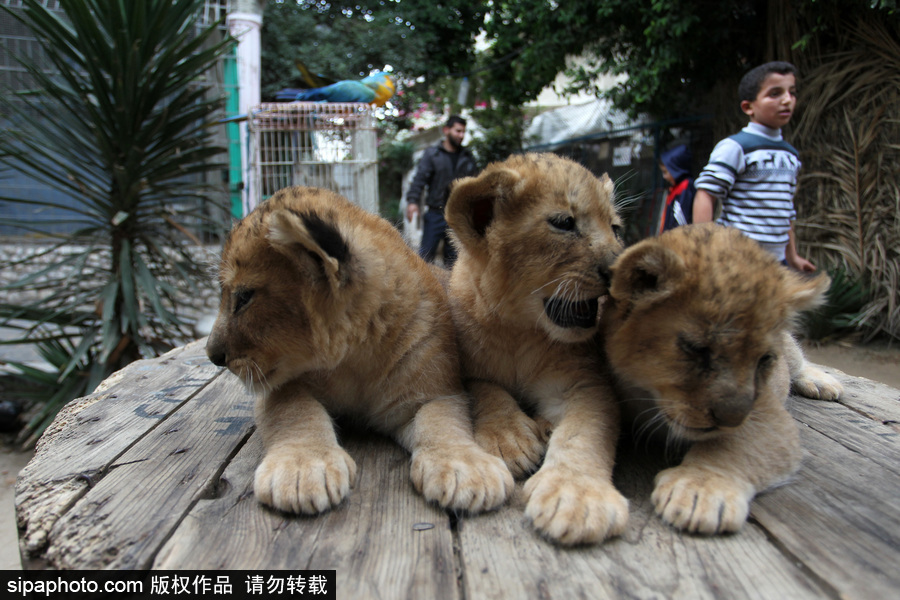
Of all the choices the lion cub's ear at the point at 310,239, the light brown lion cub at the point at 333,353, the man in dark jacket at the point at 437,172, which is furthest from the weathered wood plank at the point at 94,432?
the man in dark jacket at the point at 437,172

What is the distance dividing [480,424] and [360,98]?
7426 millimetres

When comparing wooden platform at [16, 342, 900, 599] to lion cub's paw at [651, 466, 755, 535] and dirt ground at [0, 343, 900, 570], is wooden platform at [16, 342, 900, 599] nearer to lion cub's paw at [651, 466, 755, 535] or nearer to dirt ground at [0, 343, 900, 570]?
lion cub's paw at [651, 466, 755, 535]

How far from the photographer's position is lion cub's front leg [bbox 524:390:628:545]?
5.98 feet

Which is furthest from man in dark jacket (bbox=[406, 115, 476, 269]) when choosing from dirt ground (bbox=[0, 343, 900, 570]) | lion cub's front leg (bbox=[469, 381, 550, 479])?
lion cub's front leg (bbox=[469, 381, 550, 479])

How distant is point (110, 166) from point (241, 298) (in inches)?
184

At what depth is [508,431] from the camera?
7.97 ft

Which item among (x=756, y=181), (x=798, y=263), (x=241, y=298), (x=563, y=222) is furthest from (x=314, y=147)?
(x=563, y=222)

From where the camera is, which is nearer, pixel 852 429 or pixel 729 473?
pixel 729 473

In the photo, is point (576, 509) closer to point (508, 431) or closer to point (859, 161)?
point (508, 431)

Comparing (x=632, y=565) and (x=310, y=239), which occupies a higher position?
(x=310, y=239)

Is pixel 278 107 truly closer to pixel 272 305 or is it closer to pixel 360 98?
pixel 360 98

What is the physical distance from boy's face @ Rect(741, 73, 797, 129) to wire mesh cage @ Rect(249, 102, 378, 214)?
4722mm

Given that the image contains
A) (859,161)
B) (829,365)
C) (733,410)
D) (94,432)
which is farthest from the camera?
(859,161)

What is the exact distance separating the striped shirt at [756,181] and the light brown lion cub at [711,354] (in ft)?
9.20
